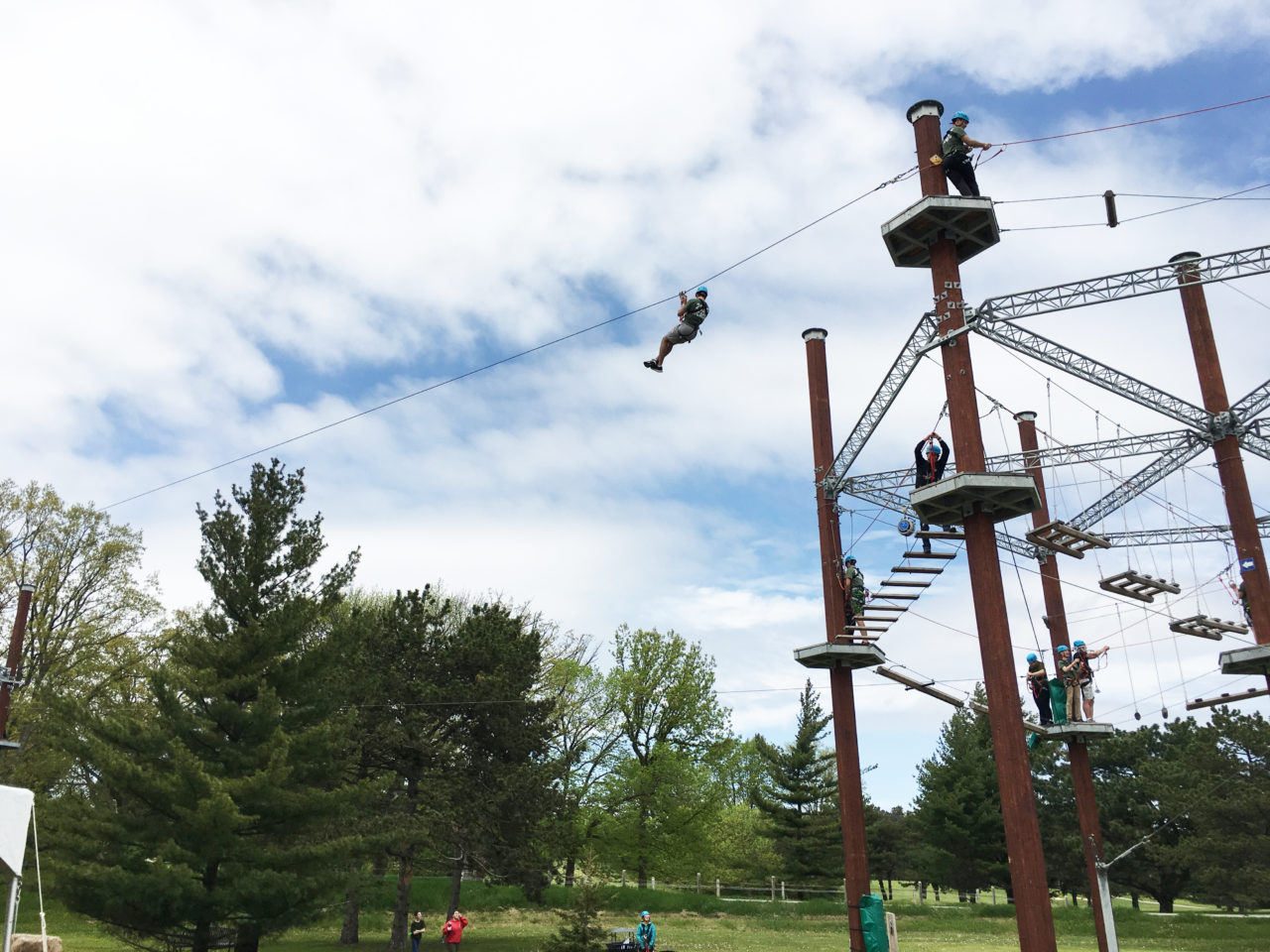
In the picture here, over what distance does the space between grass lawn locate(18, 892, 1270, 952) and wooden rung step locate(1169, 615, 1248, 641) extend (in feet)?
40.7

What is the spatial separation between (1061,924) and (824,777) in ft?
43.3

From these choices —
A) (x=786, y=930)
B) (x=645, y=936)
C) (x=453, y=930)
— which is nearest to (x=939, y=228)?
(x=645, y=936)

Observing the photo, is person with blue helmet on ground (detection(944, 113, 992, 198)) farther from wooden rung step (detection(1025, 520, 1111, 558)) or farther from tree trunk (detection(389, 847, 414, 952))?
tree trunk (detection(389, 847, 414, 952))

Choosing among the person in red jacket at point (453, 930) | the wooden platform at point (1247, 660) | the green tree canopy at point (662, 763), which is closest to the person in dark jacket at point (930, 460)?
the wooden platform at point (1247, 660)

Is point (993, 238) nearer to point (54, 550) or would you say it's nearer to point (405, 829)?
point (405, 829)

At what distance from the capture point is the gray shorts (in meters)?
14.2

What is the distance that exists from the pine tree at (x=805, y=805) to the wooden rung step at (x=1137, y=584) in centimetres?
3056

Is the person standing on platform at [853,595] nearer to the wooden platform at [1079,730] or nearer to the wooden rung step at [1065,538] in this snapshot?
the wooden rung step at [1065,538]

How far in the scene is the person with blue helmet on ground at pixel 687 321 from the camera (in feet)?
46.6

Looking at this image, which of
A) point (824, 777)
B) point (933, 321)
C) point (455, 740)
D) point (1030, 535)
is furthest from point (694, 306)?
point (824, 777)

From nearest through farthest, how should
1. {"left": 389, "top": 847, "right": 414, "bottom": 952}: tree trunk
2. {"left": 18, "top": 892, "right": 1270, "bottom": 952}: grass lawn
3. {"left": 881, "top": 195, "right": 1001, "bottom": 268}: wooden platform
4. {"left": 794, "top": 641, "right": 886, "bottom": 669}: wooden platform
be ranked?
1. {"left": 881, "top": 195, "right": 1001, "bottom": 268}: wooden platform
2. {"left": 794, "top": 641, "right": 886, "bottom": 669}: wooden platform
3. {"left": 389, "top": 847, "right": 414, "bottom": 952}: tree trunk
4. {"left": 18, "top": 892, "right": 1270, "bottom": 952}: grass lawn

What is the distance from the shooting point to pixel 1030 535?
607 inches

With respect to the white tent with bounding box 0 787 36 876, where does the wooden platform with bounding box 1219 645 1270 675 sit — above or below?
Answer: above

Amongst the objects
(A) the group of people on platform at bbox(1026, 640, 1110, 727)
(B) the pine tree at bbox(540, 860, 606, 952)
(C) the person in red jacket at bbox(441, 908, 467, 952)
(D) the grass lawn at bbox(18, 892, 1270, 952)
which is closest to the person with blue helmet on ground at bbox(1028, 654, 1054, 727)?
(A) the group of people on platform at bbox(1026, 640, 1110, 727)
